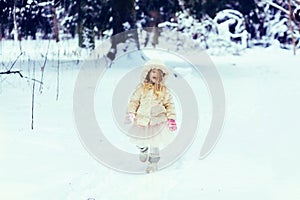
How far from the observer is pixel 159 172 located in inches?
200

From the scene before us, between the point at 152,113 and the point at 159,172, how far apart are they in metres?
0.61

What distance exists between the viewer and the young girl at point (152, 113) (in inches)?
197

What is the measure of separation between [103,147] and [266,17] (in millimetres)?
18585

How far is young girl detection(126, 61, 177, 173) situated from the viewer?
499 cm

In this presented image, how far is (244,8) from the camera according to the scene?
14.4 meters

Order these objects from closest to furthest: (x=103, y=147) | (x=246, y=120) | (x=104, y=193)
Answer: (x=104, y=193) < (x=103, y=147) < (x=246, y=120)

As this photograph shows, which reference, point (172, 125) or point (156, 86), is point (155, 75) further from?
point (172, 125)

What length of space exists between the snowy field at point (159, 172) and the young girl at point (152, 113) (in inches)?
13.7

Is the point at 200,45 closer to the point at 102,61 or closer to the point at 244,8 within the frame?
the point at 244,8

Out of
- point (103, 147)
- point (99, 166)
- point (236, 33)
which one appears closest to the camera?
point (99, 166)

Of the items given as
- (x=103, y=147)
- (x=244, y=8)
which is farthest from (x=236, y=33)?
(x=103, y=147)

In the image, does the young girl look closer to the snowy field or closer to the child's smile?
the child's smile

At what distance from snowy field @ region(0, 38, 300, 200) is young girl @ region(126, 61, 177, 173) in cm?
35

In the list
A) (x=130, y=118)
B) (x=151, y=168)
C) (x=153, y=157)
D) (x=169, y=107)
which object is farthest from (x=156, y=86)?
(x=151, y=168)
